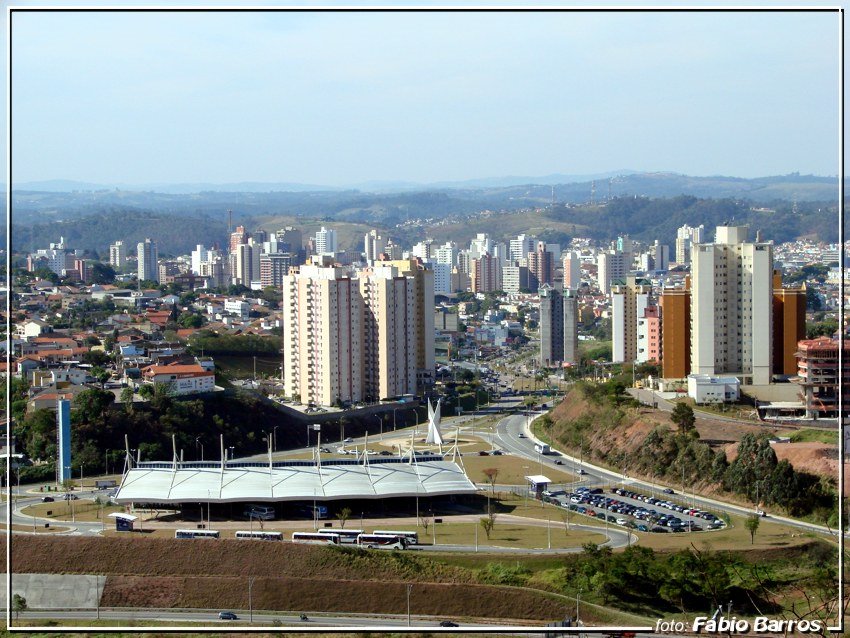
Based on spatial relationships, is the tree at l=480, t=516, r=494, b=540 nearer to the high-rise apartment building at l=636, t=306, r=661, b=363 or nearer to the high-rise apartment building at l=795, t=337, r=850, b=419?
the high-rise apartment building at l=795, t=337, r=850, b=419

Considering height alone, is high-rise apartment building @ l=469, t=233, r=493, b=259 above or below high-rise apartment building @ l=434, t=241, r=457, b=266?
above

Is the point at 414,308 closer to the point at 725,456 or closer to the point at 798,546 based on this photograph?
the point at 725,456

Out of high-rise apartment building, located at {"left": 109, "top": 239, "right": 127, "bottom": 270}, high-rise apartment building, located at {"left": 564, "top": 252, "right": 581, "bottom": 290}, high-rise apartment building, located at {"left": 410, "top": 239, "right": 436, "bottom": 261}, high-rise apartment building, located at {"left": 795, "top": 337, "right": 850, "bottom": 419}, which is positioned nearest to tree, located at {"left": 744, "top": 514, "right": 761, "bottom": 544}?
high-rise apartment building, located at {"left": 795, "top": 337, "right": 850, "bottom": 419}

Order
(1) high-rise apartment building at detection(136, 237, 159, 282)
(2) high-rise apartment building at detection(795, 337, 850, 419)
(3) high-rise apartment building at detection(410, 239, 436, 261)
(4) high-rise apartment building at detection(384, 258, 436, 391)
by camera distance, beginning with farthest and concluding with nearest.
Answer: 1. (3) high-rise apartment building at detection(410, 239, 436, 261)
2. (1) high-rise apartment building at detection(136, 237, 159, 282)
3. (4) high-rise apartment building at detection(384, 258, 436, 391)
4. (2) high-rise apartment building at detection(795, 337, 850, 419)

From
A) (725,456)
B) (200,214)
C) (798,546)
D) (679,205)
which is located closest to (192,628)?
(798,546)

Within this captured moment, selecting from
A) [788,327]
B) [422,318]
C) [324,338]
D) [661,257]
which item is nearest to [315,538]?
[788,327]

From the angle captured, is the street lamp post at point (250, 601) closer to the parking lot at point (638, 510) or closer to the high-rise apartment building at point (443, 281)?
the parking lot at point (638, 510)

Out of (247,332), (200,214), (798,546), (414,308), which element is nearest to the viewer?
(798,546)
